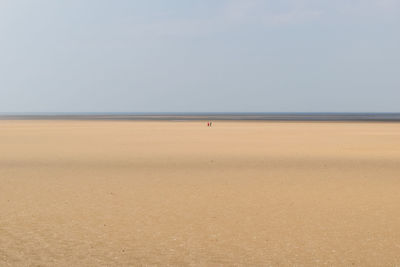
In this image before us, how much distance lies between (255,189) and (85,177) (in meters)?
6.03

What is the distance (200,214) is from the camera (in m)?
9.41

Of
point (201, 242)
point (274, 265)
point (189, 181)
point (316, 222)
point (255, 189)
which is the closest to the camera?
point (274, 265)

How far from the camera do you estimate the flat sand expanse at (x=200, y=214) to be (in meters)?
6.83

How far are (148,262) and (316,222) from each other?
155 inches

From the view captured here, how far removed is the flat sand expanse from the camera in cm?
683

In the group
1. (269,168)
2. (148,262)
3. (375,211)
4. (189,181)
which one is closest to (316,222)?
(375,211)

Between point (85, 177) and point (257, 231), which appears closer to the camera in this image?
point (257, 231)

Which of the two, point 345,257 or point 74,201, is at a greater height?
point 74,201

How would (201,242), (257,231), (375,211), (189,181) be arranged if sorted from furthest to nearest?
(189,181) → (375,211) → (257,231) → (201,242)

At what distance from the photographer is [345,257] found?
6.70 meters

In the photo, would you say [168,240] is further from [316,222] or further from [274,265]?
[316,222]

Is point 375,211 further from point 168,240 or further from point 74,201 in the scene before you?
point 74,201

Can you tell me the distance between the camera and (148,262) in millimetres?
6500

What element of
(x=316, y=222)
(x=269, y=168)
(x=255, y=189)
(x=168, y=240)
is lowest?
(x=168, y=240)
